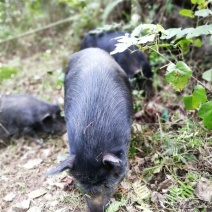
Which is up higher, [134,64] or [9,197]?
[134,64]

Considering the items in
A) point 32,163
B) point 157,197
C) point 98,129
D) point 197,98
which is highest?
point 197,98

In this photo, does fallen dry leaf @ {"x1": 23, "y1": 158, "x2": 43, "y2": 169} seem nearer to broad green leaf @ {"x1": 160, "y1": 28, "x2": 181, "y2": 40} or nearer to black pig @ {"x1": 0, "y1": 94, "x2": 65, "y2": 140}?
black pig @ {"x1": 0, "y1": 94, "x2": 65, "y2": 140}

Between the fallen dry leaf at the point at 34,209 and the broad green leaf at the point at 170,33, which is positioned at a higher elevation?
the broad green leaf at the point at 170,33

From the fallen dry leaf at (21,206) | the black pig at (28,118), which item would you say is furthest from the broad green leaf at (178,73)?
the black pig at (28,118)

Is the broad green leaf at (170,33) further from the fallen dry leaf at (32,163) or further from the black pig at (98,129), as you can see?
the fallen dry leaf at (32,163)

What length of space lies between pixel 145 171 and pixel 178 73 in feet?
4.48

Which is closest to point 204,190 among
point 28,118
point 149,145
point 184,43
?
point 149,145

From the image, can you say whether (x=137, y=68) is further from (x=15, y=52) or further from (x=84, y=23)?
(x=15, y=52)

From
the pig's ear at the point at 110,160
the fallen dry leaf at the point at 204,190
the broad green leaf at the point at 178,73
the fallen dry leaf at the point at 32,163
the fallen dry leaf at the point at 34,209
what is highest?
the broad green leaf at the point at 178,73

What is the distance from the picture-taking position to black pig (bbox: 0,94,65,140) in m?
5.73

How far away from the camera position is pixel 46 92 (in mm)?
6789

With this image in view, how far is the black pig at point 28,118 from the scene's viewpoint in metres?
5.73

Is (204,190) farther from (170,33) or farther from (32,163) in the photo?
(32,163)

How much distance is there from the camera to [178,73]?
3.26 metres
